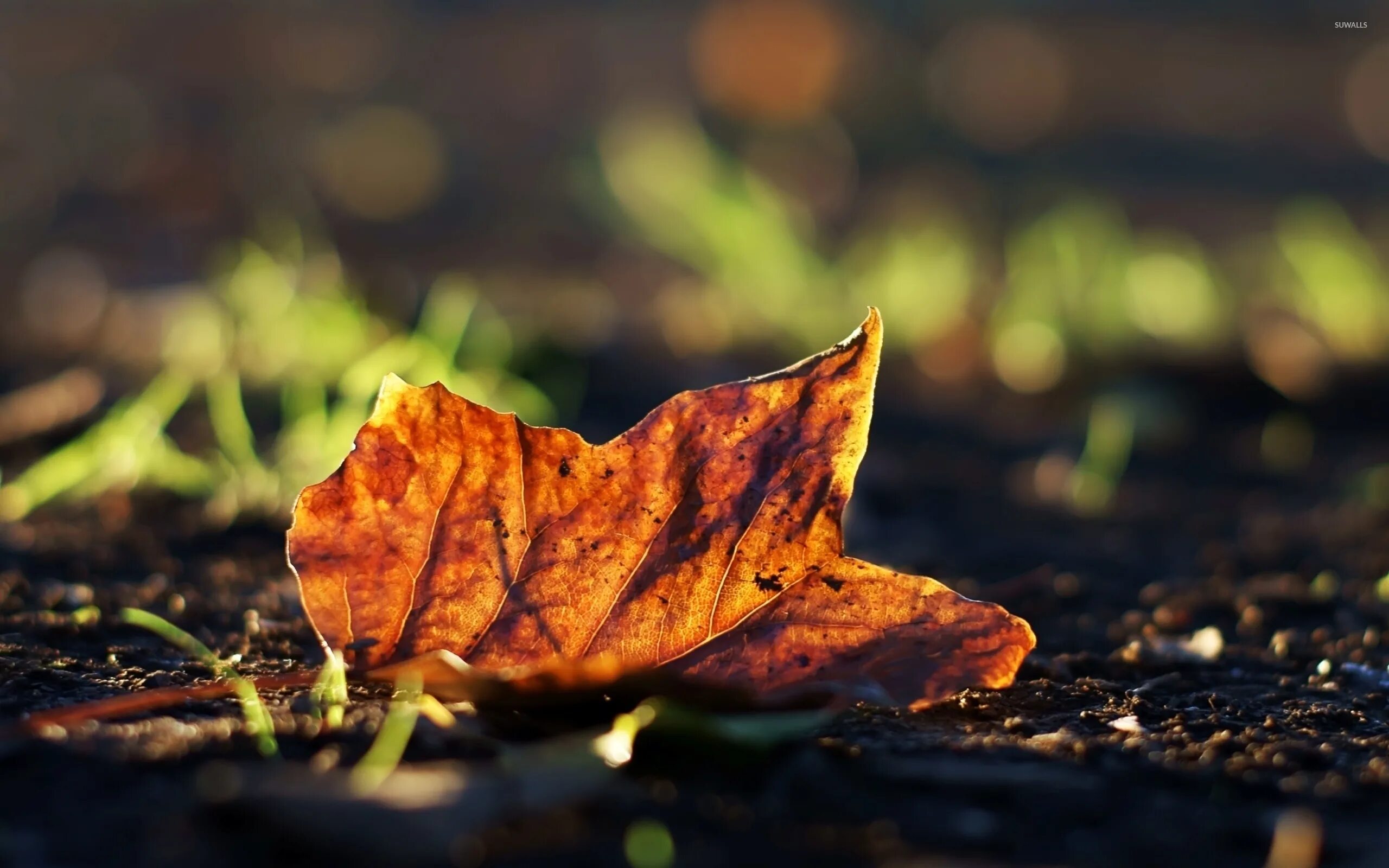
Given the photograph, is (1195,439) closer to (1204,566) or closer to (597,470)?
(1204,566)

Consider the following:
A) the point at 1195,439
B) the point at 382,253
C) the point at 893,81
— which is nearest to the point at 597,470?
the point at 1195,439

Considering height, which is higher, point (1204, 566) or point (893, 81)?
point (893, 81)

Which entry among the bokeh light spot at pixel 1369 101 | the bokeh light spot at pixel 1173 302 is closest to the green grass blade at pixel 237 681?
the bokeh light spot at pixel 1173 302

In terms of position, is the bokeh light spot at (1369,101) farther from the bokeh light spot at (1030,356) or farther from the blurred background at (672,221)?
the bokeh light spot at (1030,356)

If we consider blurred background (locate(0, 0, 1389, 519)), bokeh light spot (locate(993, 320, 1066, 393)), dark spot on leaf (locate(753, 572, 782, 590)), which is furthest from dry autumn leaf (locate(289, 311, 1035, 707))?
bokeh light spot (locate(993, 320, 1066, 393))

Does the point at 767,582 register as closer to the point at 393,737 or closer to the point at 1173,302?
the point at 393,737

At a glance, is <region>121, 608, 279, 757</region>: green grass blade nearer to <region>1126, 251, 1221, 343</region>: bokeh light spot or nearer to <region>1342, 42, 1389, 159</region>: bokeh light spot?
<region>1126, 251, 1221, 343</region>: bokeh light spot

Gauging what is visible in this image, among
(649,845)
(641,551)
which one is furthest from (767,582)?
(649,845)
